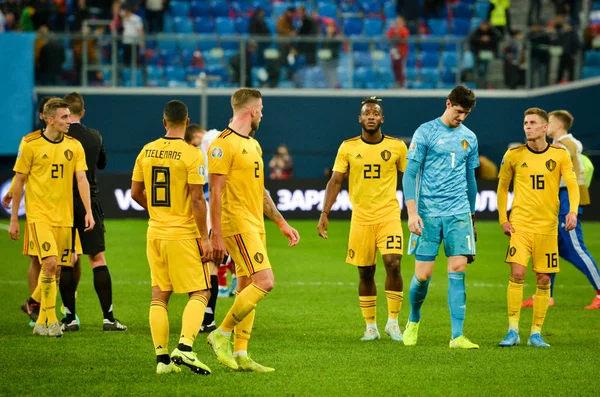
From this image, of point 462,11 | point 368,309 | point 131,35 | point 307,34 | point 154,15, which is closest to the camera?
point 368,309

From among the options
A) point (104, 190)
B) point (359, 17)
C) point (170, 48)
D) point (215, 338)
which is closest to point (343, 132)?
point (359, 17)

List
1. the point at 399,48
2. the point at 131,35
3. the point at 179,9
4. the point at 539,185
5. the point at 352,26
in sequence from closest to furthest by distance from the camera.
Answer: the point at 539,185
the point at 131,35
the point at 399,48
the point at 352,26
the point at 179,9

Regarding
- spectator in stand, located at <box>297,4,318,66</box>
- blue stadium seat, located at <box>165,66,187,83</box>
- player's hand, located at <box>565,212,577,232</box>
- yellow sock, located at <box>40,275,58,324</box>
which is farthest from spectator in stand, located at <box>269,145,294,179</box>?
player's hand, located at <box>565,212,577,232</box>

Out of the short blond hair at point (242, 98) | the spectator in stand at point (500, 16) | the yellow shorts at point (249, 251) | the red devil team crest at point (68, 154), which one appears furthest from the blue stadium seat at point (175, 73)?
the yellow shorts at point (249, 251)

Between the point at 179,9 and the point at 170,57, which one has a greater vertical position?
the point at 179,9

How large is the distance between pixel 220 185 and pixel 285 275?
7410 mm

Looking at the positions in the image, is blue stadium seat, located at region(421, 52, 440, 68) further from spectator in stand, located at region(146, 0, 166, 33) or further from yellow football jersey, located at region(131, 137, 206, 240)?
yellow football jersey, located at region(131, 137, 206, 240)

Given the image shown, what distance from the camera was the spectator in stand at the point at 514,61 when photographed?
84.3 ft

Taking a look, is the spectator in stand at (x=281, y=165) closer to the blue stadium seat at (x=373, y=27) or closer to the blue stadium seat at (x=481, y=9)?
the blue stadium seat at (x=373, y=27)

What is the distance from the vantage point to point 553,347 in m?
8.98

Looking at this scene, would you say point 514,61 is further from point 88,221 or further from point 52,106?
point 52,106

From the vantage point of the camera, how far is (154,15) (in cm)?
2662

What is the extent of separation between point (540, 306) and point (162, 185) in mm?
3736

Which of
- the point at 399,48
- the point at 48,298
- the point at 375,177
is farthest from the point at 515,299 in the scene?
the point at 399,48
